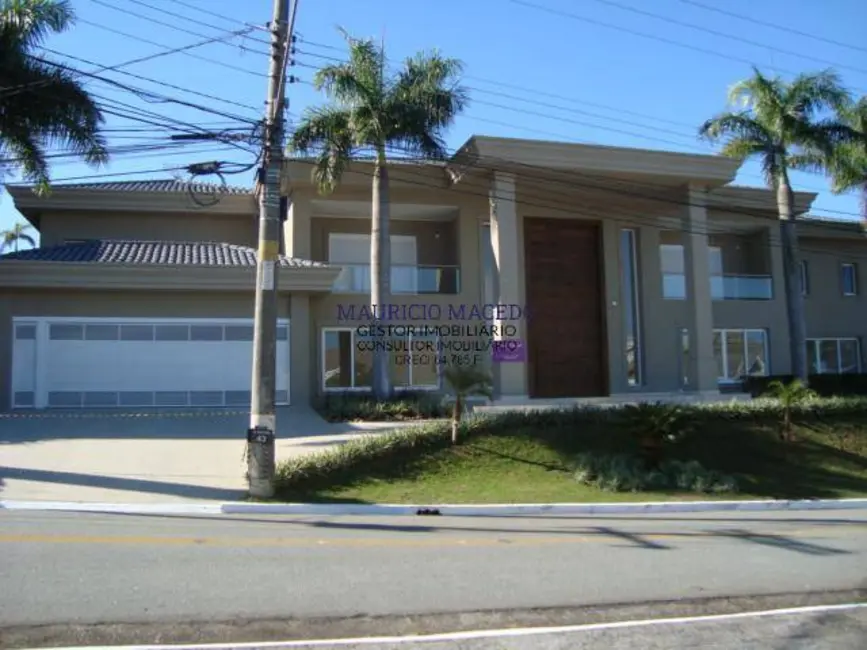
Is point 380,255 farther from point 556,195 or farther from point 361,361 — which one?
point 556,195

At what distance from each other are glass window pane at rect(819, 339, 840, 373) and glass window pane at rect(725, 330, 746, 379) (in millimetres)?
4403

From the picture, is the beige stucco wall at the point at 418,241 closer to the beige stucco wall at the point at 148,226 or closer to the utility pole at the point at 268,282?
the beige stucco wall at the point at 148,226

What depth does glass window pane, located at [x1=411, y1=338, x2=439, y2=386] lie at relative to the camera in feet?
75.1

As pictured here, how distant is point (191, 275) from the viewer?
19.7 m

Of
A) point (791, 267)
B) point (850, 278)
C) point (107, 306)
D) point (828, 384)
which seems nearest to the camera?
point (107, 306)

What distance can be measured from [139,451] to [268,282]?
4732 millimetres

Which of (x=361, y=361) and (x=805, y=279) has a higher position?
(x=805, y=279)

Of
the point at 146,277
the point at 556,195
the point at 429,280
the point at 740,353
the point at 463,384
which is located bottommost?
the point at 463,384

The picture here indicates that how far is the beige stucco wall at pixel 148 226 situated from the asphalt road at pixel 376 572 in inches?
613

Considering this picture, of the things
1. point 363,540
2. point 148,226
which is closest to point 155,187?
point 148,226

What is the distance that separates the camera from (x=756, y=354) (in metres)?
27.0

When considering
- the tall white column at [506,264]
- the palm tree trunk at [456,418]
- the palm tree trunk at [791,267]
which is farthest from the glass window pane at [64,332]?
the palm tree trunk at [791,267]

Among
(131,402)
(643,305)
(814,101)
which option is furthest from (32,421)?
(814,101)

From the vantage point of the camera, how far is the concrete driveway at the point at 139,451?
11414mm
